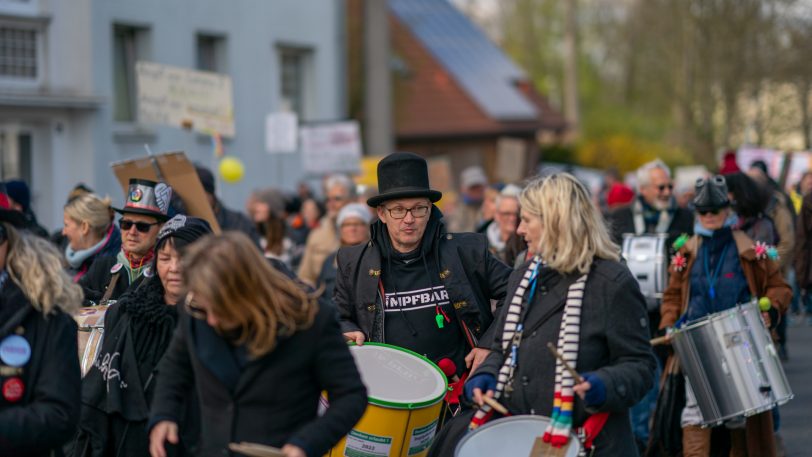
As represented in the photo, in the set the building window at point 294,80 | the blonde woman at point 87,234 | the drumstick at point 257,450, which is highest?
the building window at point 294,80

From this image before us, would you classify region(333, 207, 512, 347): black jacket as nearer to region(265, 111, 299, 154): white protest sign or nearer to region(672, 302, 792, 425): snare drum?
region(672, 302, 792, 425): snare drum

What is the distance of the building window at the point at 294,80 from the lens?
26281 mm

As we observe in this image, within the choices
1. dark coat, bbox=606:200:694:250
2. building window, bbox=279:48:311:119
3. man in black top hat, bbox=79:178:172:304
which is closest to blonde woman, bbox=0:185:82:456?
man in black top hat, bbox=79:178:172:304

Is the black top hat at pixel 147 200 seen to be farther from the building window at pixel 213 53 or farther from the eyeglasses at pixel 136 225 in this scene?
the building window at pixel 213 53

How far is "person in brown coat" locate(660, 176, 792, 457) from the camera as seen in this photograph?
27.9ft

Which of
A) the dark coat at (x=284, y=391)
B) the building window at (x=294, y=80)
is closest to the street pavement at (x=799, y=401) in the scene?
the dark coat at (x=284, y=391)

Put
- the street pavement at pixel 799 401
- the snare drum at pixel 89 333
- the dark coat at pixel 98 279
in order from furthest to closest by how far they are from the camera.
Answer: the street pavement at pixel 799 401, the dark coat at pixel 98 279, the snare drum at pixel 89 333

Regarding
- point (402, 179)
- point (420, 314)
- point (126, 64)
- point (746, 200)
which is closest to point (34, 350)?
point (420, 314)

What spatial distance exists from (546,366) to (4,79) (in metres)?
15.5

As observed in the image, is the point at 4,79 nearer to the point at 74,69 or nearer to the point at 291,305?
the point at 74,69

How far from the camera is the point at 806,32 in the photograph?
35.4 m

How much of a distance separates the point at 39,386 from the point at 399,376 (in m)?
1.85

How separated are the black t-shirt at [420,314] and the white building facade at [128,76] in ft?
43.2

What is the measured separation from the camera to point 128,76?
70.8 ft
